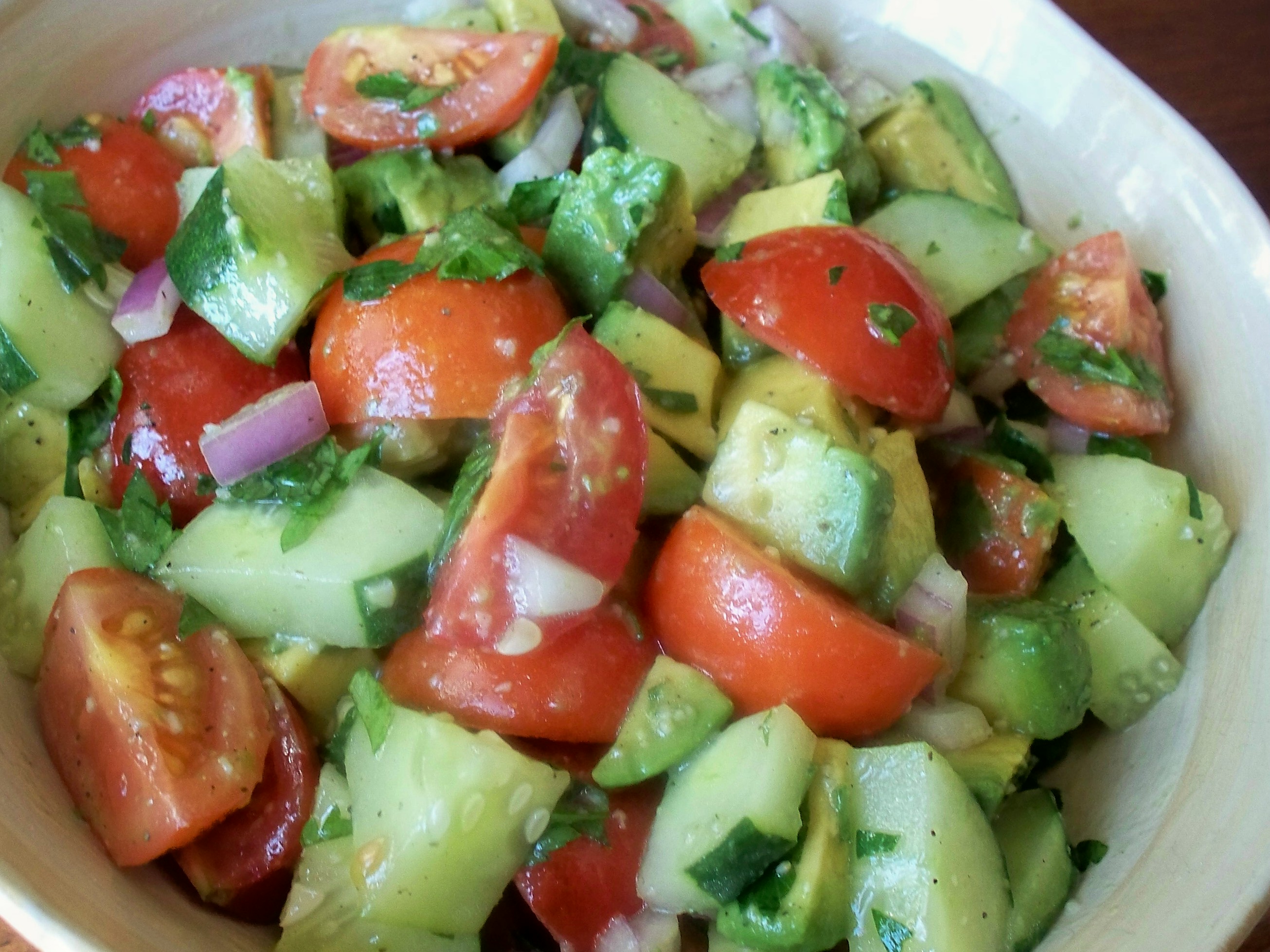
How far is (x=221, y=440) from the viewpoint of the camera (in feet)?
4.19

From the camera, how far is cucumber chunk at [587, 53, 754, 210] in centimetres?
164

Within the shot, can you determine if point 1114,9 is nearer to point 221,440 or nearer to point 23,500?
point 221,440

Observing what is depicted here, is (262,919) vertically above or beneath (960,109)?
beneath

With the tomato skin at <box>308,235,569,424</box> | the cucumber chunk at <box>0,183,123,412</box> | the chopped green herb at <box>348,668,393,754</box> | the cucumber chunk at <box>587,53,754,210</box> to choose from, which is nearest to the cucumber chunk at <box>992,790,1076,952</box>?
the chopped green herb at <box>348,668,393,754</box>

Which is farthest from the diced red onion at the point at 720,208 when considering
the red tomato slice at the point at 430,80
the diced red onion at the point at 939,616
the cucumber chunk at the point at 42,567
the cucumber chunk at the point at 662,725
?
the cucumber chunk at the point at 42,567

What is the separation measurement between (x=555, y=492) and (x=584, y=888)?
18.7 inches

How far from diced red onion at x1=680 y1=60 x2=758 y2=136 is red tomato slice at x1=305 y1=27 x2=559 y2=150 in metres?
0.30

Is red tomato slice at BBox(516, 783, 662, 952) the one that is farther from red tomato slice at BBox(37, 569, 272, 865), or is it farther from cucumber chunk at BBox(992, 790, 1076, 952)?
cucumber chunk at BBox(992, 790, 1076, 952)

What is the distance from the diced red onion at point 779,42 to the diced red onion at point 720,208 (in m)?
0.26

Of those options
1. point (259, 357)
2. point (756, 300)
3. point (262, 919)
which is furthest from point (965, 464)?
point (262, 919)

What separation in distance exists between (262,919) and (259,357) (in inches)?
28.8

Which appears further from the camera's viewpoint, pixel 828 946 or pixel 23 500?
pixel 23 500

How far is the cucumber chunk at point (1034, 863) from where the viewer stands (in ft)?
4.02

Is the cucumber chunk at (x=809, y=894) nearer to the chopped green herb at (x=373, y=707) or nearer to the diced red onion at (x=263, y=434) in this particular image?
the chopped green herb at (x=373, y=707)
